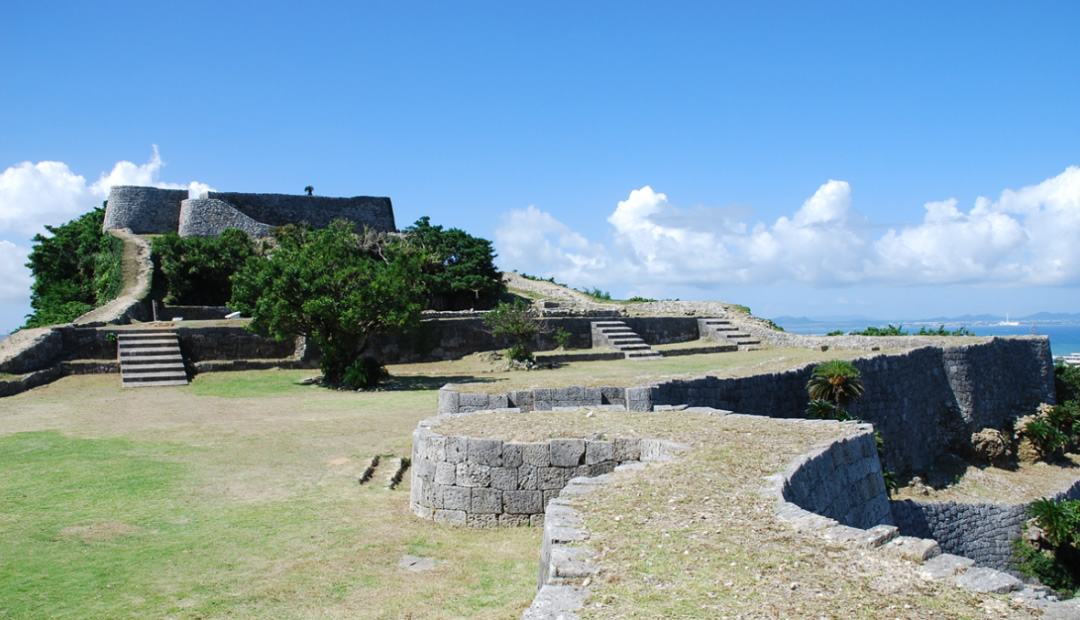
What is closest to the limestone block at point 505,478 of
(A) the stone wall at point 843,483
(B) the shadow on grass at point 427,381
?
(A) the stone wall at point 843,483

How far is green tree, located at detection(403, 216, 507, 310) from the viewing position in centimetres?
3106

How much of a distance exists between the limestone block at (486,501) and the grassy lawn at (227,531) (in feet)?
0.79

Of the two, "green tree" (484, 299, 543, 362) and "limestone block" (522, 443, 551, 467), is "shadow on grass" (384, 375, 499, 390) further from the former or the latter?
"limestone block" (522, 443, 551, 467)

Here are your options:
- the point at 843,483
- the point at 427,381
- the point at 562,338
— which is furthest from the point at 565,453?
the point at 562,338

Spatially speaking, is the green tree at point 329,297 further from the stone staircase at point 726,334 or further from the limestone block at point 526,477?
the stone staircase at point 726,334

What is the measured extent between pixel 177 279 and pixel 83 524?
74.5ft

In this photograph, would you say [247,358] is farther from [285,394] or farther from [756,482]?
[756,482]

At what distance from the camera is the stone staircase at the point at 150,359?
18.6m

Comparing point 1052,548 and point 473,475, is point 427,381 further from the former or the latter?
point 1052,548

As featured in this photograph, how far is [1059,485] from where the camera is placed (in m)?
18.8

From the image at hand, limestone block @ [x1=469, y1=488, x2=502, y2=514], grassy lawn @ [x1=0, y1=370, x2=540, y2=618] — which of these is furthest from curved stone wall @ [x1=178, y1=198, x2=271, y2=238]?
limestone block @ [x1=469, y1=488, x2=502, y2=514]

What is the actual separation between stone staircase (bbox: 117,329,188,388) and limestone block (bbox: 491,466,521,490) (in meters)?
13.1

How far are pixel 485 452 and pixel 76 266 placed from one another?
113 feet

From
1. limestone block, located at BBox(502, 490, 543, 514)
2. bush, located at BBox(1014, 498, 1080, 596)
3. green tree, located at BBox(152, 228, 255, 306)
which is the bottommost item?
bush, located at BBox(1014, 498, 1080, 596)
